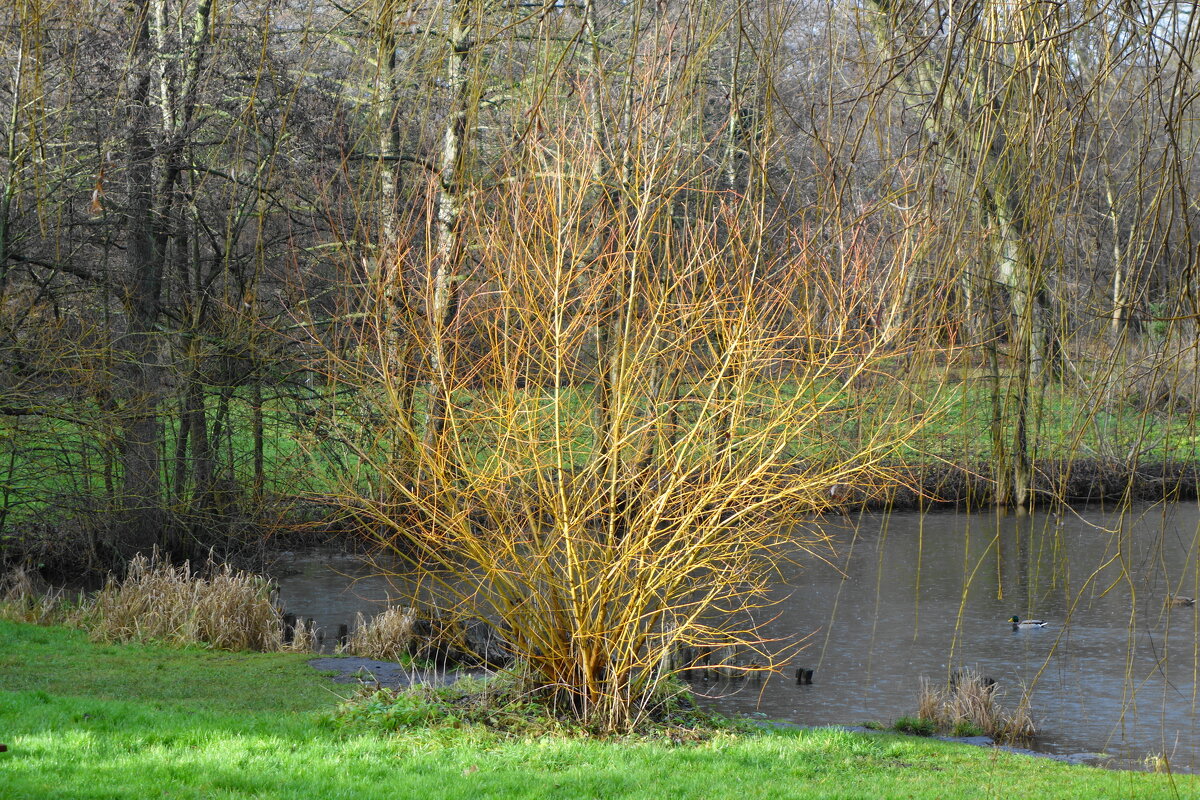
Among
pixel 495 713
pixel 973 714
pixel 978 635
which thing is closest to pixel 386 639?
pixel 495 713

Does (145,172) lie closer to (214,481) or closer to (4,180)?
(4,180)

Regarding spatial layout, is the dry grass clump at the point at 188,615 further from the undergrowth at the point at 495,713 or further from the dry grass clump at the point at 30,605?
the undergrowth at the point at 495,713

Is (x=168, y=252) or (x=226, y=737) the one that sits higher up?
(x=168, y=252)

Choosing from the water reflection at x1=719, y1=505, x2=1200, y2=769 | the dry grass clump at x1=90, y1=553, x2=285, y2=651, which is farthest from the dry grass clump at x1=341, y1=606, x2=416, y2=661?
the water reflection at x1=719, y1=505, x2=1200, y2=769

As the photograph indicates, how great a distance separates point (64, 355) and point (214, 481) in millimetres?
3495

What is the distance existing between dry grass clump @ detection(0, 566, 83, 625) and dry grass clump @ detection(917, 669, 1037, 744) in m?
8.26

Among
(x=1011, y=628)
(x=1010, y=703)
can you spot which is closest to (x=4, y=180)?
(x=1010, y=703)

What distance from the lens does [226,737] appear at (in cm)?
655

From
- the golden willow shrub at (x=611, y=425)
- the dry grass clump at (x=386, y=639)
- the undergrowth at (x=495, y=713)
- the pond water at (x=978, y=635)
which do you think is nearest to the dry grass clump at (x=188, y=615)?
the dry grass clump at (x=386, y=639)

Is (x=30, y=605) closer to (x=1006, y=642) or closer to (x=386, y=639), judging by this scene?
(x=386, y=639)

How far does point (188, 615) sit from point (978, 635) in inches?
345

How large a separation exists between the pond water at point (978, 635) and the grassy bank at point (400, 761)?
112 centimetres

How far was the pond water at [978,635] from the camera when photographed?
9.89 metres

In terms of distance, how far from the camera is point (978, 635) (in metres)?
13.4
